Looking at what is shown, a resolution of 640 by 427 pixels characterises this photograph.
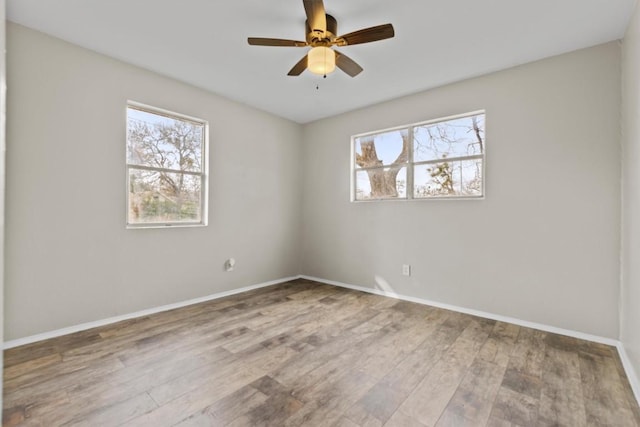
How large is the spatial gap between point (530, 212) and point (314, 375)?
2544 millimetres

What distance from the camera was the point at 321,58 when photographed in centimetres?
241

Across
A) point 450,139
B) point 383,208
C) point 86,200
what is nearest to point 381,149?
point 383,208

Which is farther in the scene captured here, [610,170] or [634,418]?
[610,170]

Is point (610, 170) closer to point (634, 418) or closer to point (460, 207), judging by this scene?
point (460, 207)

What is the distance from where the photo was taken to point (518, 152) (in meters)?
3.12

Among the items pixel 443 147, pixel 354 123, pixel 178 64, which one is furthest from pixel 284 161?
pixel 443 147

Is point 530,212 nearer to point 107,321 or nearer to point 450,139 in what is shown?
point 450,139

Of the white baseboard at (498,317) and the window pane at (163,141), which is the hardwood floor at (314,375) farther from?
the window pane at (163,141)

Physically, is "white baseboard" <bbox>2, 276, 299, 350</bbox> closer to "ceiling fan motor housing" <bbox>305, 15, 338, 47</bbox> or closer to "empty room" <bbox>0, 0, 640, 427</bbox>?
"empty room" <bbox>0, 0, 640, 427</bbox>

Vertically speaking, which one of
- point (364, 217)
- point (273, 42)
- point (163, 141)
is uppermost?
point (273, 42)

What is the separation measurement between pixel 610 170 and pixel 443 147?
1505 mm

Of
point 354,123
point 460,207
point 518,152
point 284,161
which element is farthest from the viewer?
point 284,161

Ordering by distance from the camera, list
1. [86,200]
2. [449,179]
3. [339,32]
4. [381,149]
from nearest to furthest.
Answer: [339,32]
[86,200]
[449,179]
[381,149]

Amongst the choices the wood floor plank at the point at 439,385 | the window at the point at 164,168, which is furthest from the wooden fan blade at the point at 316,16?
the wood floor plank at the point at 439,385
